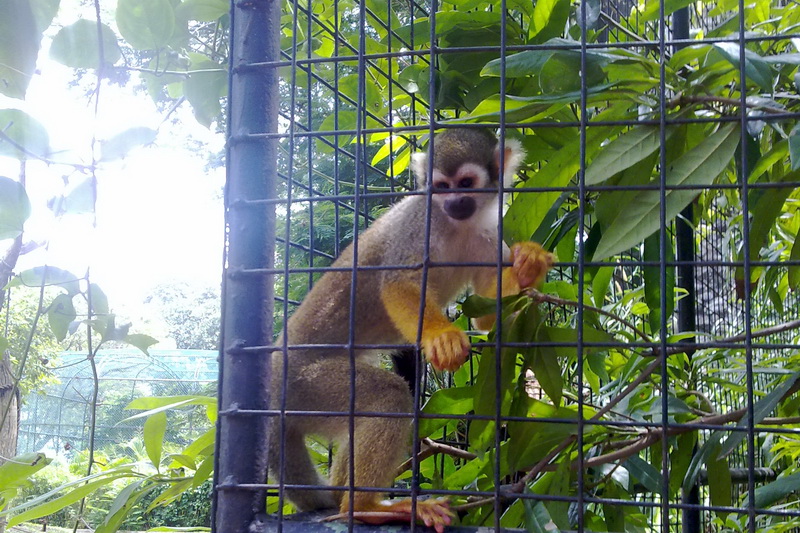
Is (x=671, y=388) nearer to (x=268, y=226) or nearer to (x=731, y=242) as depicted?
(x=731, y=242)

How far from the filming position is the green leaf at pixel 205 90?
159 cm

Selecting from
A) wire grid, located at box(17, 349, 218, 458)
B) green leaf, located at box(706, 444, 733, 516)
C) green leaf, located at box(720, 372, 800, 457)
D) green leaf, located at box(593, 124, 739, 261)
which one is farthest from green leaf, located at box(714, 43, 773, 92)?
wire grid, located at box(17, 349, 218, 458)

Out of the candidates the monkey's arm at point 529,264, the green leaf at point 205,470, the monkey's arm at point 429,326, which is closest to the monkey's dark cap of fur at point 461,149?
the monkey's arm at point 429,326

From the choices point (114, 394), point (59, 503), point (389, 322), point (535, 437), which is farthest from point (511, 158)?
point (114, 394)

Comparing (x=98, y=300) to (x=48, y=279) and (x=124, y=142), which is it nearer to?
(x=48, y=279)

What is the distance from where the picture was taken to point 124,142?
127 cm

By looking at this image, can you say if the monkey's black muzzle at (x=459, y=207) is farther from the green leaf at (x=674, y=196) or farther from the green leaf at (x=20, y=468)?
the green leaf at (x=20, y=468)

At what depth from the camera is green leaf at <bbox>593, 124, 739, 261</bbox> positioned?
1.10m

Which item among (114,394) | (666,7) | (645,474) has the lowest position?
(114,394)

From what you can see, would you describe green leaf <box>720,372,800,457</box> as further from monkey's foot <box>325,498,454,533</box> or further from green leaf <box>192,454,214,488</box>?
green leaf <box>192,454,214,488</box>

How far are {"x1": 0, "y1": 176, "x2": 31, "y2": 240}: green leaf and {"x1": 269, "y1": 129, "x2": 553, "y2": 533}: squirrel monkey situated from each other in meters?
0.52

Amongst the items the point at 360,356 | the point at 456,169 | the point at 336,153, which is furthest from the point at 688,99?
the point at 360,356

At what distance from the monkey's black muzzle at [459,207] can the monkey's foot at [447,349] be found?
0.73 meters

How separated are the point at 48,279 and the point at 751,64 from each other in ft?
4.34
